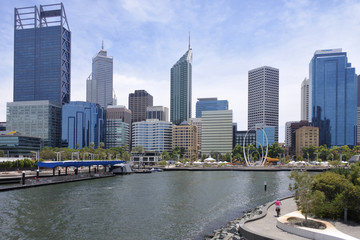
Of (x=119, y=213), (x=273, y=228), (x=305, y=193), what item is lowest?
(x=119, y=213)

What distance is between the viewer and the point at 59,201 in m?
57.9

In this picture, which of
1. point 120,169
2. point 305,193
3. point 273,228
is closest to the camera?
point 273,228

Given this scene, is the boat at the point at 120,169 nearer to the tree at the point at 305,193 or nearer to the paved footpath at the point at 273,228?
the paved footpath at the point at 273,228

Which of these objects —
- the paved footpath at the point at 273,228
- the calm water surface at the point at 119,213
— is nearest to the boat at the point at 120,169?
the calm water surface at the point at 119,213

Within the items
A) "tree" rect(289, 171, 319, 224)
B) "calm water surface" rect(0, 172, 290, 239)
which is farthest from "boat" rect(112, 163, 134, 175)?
"tree" rect(289, 171, 319, 224)

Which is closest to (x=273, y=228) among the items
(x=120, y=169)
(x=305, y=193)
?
(x=305, y=193)

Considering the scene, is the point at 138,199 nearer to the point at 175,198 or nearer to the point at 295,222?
the point at 175,198

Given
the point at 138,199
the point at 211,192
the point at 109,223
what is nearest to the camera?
the point at 109,223

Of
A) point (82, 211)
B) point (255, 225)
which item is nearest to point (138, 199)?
point (82, 211)

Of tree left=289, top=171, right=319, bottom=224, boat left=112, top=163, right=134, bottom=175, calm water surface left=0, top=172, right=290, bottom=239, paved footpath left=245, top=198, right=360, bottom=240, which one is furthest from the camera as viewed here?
boat left=112, top=163, right=134, bottom=175

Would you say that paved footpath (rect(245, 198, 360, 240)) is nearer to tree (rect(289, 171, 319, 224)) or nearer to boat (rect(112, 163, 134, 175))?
tree (rect(289, 171, 319, 224))

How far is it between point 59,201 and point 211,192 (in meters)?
33.9

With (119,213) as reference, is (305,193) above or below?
above

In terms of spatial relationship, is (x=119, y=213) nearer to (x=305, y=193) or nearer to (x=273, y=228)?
(x=273, y=228)
